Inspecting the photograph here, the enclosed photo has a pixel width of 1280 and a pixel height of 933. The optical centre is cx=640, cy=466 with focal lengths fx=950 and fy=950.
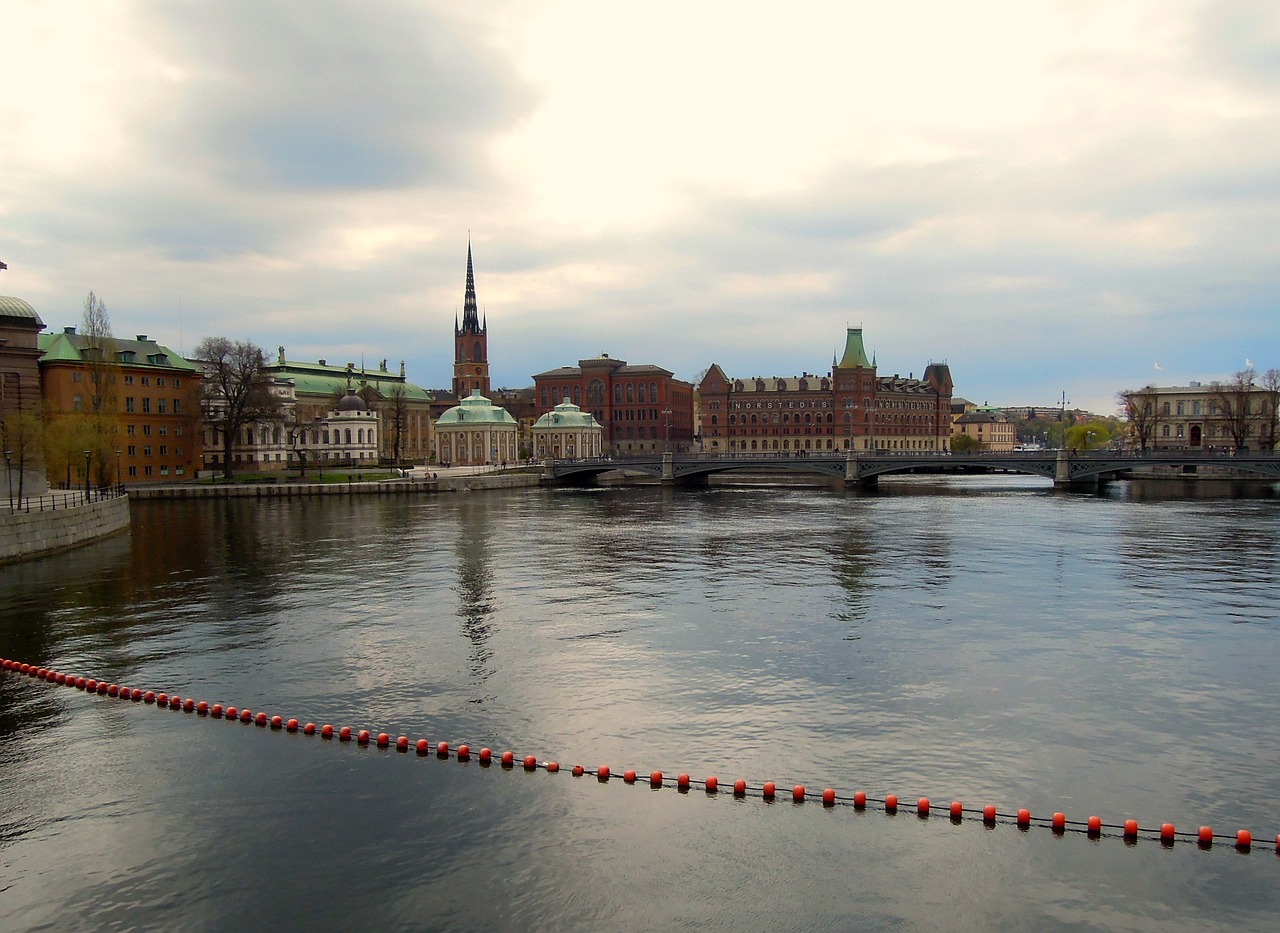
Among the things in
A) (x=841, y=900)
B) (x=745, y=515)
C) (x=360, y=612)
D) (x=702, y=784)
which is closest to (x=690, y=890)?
(x=841, y=900)

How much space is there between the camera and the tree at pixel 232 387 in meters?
110

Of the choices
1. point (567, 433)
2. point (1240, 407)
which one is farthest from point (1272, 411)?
point (567, 433)

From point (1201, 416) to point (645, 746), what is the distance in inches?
6431

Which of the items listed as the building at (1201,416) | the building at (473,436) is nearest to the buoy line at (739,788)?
the building at (473,436)

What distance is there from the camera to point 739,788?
19562mm

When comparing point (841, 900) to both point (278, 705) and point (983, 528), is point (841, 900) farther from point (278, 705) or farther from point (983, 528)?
point (983, 528)

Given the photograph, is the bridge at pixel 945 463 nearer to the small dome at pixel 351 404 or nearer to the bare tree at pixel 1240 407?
the bare tree at pixel 1240 407

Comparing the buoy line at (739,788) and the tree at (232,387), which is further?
the tree at (232,387)

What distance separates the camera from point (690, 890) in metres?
15.9

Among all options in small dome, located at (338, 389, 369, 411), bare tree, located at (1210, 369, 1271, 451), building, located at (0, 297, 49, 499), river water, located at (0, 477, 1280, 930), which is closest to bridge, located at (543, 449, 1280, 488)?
bare tree, located at (1210, 369, 1271, 451)

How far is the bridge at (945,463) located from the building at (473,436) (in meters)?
23.8

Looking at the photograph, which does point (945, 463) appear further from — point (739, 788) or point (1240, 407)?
point (739, 788)

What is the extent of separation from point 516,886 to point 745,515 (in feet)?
228

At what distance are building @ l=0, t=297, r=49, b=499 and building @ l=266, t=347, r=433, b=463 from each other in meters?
83.2
